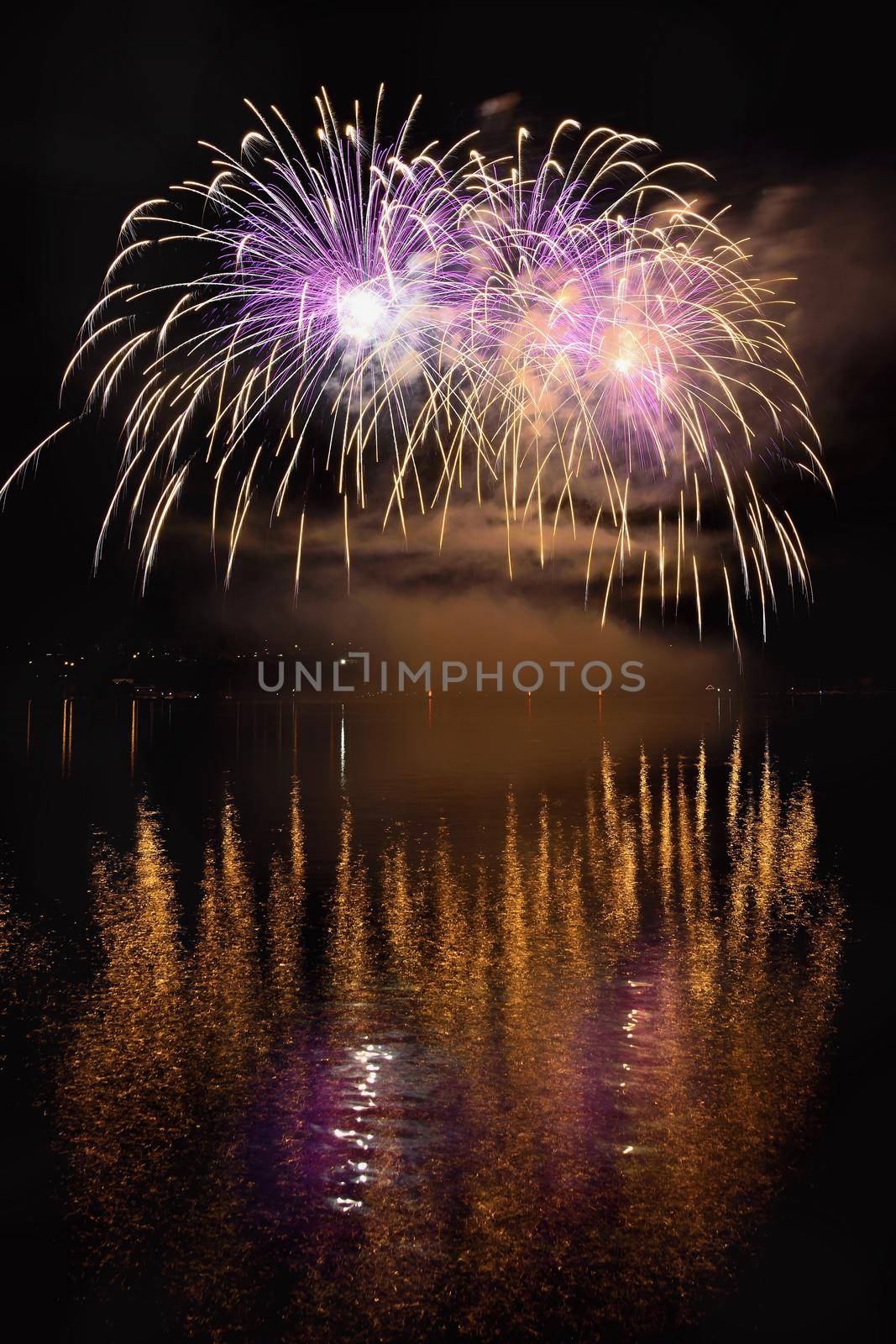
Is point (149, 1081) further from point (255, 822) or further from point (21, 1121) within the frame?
point (255, 822)

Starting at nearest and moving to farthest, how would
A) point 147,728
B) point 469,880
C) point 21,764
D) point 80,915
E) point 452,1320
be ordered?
point 452,1320, point 80,915, point 469,880, point 21,764, point 147,728

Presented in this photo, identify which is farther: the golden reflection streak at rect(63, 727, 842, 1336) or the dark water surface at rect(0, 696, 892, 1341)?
the golden reflection streak at rect(63, 727, 842, 1336)

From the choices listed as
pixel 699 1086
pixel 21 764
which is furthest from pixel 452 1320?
pixel 21 764

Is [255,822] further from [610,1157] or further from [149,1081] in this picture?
[610,1157]

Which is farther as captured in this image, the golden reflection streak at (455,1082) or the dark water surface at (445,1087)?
the golden reflection streak at (455,1082)

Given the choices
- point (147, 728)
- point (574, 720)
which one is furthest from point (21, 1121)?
point (574, 720)

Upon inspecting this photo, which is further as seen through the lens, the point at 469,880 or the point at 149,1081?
the point at 469,880

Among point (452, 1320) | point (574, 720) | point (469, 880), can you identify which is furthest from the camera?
point (574, 720)
